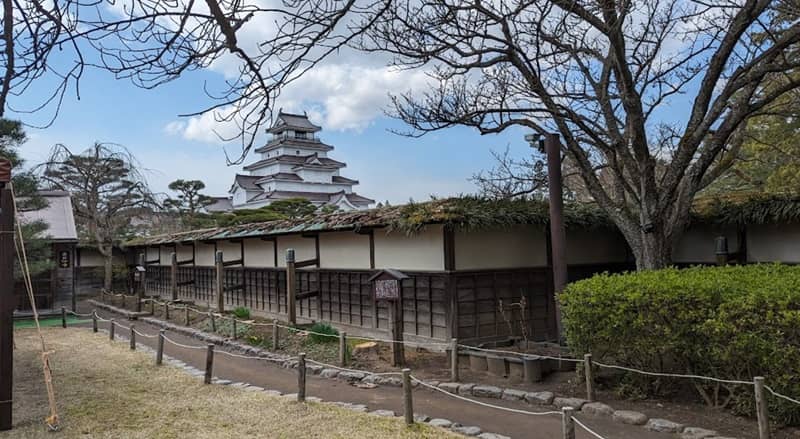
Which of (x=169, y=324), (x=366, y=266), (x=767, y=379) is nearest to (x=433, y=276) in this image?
(x=366, y=266)

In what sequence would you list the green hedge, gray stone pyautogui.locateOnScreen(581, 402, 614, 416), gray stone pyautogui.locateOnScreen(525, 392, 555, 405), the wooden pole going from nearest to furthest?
the green hedge
gray stone pyautogui.locateOnScreen(581, 402, 614, 416)
the wooden pole
gray stone pyautogui.locateOnScreen(525, 392, 555, 405)

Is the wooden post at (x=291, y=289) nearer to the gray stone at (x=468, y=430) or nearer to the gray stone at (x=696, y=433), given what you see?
the gray stone at (x=468, y=430)

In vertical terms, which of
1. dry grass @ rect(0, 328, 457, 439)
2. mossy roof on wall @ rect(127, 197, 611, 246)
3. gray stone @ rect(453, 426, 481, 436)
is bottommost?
gray stone @ rect(453, 426, 481, 436)

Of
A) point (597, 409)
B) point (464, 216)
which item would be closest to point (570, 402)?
point (597, 409)

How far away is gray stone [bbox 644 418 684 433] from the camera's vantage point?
5.13 metres

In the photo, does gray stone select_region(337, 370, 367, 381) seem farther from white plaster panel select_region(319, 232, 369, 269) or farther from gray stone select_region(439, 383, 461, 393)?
white plaster panel select_region(319, 232, 369, 269)

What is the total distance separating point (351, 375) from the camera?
794cm

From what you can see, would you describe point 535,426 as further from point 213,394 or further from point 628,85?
point 628,85

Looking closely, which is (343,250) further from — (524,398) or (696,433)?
(696,433)

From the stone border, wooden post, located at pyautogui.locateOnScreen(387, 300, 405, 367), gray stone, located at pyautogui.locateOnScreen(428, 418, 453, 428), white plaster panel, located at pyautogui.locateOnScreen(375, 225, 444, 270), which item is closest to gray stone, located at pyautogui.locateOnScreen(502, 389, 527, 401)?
the stone border

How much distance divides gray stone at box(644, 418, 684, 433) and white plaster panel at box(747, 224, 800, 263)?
5.60 meters

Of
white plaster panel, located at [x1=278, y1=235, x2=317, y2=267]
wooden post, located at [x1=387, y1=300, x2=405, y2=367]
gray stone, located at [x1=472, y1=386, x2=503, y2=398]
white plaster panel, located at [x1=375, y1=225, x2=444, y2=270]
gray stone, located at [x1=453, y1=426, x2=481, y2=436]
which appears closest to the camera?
gray stone, located at [x1=453, y1=426, x2=481, y2=436]

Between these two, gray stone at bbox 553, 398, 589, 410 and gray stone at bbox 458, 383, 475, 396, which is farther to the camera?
gray stone at bbox 458, 383, 475, 396

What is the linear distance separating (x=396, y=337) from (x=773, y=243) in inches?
269
